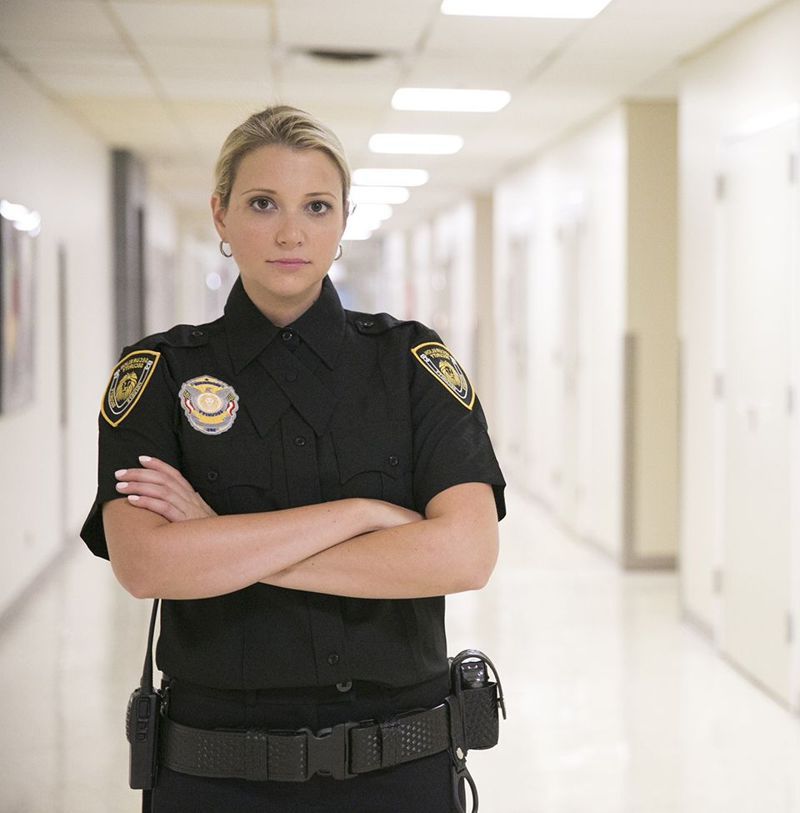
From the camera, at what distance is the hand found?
1.56 metres

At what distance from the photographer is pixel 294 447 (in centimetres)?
157

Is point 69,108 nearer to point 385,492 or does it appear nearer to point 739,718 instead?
point 739,718

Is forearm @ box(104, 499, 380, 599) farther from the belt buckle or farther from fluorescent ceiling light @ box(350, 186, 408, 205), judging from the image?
fluorescent ceiling light @ box(350, 186, 408, 205)

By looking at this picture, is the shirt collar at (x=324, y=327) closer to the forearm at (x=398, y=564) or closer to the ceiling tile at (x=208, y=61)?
the forearm at (x=398, y=564)

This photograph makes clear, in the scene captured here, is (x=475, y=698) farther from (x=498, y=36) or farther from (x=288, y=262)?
(x=498, y=36)

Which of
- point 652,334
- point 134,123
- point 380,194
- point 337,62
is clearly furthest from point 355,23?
point 380,194

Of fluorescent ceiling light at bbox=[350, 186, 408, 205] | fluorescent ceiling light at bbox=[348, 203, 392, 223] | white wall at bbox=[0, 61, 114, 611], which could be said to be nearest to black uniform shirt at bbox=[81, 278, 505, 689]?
white wall at bbox=[0, 61, 114, 611]

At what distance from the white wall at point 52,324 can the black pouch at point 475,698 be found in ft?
15.9

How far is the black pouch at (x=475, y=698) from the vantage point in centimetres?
163

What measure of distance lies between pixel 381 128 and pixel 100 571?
12.3ft

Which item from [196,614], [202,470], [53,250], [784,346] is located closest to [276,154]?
[202,470]

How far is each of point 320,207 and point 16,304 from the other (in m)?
4.91

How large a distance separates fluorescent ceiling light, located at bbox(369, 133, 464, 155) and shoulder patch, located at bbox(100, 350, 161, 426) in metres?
7.47

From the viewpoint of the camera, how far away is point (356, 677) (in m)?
1.54
